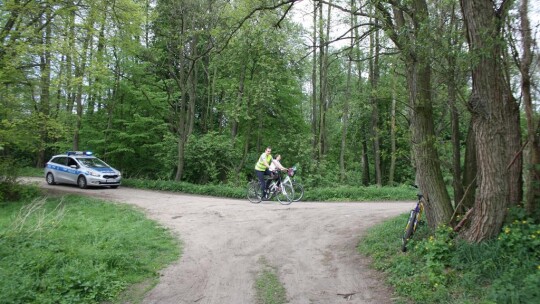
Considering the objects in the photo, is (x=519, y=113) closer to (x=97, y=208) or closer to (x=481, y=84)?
(x=481, y=84)

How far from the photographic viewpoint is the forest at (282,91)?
553cm

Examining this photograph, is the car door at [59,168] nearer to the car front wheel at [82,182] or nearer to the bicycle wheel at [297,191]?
the car front wheel at [82,182]

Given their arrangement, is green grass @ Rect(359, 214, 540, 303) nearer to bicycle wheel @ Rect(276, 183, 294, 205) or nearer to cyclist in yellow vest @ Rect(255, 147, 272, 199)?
bicycle wheel @ Rect(276, 183, 294, 205)

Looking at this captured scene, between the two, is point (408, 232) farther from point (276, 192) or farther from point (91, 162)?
point (91, 162)

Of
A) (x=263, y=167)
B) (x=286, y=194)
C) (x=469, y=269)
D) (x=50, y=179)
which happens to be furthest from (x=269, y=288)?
(x=50, y=179)

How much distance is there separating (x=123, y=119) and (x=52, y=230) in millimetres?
18067

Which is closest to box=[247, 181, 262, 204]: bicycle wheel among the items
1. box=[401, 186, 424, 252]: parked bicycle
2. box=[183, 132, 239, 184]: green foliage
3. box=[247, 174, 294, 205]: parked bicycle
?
box=[247, 174, 294, 205]: parked bicycle

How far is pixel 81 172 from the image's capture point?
19.0 meters

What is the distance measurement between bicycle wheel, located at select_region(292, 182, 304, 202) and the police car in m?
10.0

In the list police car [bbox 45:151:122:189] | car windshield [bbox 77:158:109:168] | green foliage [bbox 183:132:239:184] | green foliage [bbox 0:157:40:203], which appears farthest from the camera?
green foliage [bbox 183:132:239:184]

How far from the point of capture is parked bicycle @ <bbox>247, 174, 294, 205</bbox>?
13641 millimetres

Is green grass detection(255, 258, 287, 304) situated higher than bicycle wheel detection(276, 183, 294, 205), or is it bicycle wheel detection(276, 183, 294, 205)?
bicycle wheel detection(276, 183, 294, 205)

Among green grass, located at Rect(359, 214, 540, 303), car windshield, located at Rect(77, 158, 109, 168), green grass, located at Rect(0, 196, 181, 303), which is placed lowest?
green grass, located at Rect(0, 196, 181, 303)

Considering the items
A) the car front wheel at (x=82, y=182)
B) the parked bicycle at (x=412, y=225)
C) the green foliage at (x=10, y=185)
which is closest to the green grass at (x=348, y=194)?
the car front wheel at (x=82, y=182)
